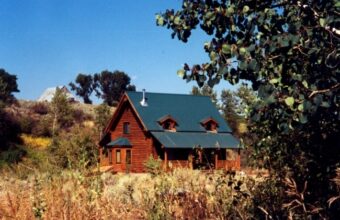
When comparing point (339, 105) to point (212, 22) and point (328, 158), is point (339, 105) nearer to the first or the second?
point (212, 22)

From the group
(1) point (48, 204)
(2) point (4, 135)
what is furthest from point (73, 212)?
(2) point (4, 135)

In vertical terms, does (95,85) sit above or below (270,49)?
above

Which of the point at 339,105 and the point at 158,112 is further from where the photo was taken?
the point at 158,112

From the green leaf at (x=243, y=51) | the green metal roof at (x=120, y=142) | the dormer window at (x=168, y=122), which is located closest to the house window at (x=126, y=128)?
the green metal roof at (x=120, y=142)

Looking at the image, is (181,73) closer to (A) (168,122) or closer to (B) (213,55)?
(B) (213,55)

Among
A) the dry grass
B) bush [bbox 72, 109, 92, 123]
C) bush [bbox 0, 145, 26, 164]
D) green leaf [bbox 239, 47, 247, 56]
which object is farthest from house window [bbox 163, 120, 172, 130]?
green leaf [bbox 239, 47, 247, 56]

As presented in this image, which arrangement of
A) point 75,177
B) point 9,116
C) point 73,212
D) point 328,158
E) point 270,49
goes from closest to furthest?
point 270,49 < point 328,158 < point 73,212 < point 75,177 < point 9,116

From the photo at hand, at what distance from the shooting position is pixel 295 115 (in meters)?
3.79

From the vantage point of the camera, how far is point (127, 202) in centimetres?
789

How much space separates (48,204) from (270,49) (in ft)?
13.6

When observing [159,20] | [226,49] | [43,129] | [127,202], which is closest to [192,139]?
[43,129]

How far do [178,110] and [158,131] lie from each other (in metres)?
4.85

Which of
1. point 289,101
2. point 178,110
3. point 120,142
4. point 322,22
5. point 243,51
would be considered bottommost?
point 289,101

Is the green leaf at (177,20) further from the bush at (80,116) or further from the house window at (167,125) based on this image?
the bush at (80,116)
